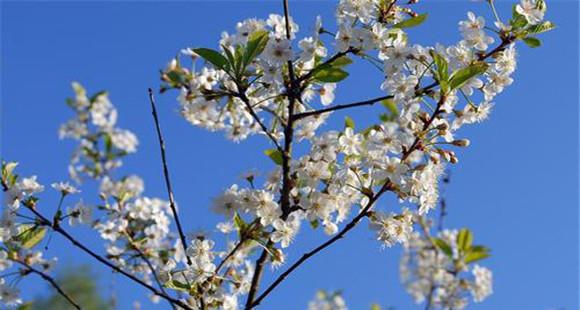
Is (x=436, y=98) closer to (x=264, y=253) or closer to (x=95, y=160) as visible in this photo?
(x=264, y=253)

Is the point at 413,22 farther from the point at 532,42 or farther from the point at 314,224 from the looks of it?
the point at 314,224

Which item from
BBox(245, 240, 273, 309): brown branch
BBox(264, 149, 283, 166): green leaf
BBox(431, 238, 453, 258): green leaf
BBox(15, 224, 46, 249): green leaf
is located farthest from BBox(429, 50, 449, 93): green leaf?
BBox(431, 238, 453, 258): green leaf

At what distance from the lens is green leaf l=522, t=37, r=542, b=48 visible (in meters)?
2.50

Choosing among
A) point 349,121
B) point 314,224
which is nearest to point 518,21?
point 349,121

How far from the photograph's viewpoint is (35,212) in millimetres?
2969

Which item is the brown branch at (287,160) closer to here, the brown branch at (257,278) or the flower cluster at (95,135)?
the brown branch at (257,278)

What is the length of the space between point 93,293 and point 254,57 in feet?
88.6

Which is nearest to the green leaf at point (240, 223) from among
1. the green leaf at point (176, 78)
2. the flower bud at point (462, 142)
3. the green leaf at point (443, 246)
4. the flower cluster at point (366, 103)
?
the flower cluster at point (366, 103)

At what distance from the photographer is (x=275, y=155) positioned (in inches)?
108

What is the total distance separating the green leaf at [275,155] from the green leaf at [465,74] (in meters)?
0.71

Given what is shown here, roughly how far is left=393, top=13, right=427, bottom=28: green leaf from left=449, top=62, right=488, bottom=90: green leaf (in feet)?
0.97

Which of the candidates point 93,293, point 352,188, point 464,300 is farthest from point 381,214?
point 93,293

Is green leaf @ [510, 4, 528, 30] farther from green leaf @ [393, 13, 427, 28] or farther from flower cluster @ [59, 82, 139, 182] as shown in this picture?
flower cluster @ [59, 82, 139, 182]

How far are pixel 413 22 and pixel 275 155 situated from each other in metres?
0.70
